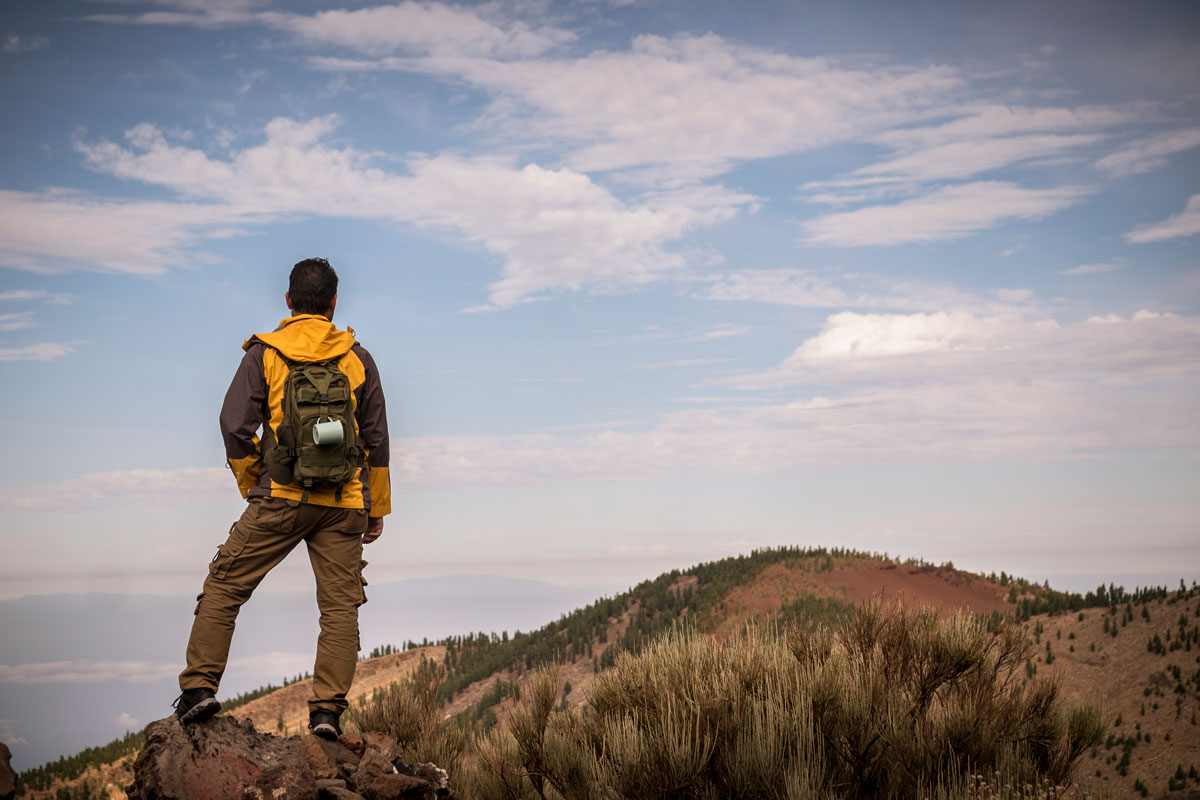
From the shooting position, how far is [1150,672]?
40.3ft

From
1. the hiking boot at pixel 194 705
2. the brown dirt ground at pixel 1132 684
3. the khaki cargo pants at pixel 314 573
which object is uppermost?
the khaki cargo pants at pixel 314 573

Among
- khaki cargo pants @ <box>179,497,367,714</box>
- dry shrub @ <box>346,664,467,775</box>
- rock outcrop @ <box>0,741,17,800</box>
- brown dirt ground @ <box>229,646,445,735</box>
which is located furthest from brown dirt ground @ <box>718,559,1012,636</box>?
rock outcrop @ <box>0,741,17,800</box>

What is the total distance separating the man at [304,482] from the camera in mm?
5152

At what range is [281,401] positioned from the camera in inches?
206

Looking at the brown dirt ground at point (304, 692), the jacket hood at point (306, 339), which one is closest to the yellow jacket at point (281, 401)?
the jacket hood at point (306, 339)

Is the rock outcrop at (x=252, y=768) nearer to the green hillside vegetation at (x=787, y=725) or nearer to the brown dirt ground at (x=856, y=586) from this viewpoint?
the green hillside vegetation at (x=787, y=725)

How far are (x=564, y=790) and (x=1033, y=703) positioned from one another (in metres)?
4.30

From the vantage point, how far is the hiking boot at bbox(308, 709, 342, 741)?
557 cm

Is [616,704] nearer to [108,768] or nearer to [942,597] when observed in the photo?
[108,768]

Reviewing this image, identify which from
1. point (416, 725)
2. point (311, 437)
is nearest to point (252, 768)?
point (311, 437)

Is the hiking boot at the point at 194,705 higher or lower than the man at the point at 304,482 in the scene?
lower

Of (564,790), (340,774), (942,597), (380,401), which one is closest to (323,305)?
(380,401)

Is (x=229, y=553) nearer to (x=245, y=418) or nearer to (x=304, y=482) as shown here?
(x=304, y=482)

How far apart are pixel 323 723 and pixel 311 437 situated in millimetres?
1883
